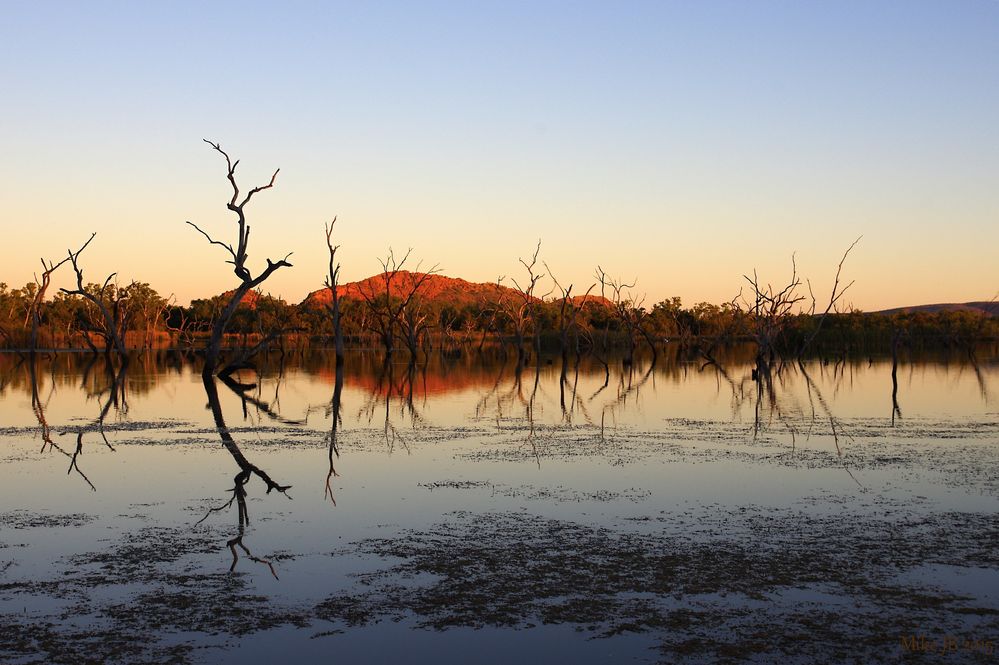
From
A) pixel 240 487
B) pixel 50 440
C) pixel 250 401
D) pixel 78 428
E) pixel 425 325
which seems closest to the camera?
pixel 240 487

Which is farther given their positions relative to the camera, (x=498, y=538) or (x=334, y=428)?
(x=334, y=428)

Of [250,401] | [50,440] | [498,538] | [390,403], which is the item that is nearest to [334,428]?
[50,440]

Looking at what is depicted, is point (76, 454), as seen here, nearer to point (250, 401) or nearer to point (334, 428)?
point (334, 428)

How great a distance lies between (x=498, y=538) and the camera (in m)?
8.04

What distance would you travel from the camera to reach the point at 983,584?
260 inches

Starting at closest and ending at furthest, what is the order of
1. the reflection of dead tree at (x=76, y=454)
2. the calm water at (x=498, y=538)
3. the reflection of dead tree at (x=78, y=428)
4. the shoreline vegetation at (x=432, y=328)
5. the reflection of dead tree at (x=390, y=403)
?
the calm water at (x=498, y=538) → the reflection of dead tree at (x=76, y=454) → the reflection of dead tree at (x=78, y=428) → the reflection of dead tree at (x=390, y=403) → the shoreline vegetation at (x=432, y=328)

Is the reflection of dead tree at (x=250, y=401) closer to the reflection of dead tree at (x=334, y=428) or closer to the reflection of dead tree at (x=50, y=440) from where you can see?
the reflection of dead tree at (x=334, y=428)

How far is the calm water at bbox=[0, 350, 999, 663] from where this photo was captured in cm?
564

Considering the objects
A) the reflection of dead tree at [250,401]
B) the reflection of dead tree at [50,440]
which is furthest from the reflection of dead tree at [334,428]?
the reflection of dead tree at [50,440]

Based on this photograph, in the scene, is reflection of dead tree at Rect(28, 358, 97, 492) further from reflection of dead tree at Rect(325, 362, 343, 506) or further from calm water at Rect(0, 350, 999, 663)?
reflection of dead tree at Rect(325, 362, 343, 506)

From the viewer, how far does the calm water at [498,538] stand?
5.64m

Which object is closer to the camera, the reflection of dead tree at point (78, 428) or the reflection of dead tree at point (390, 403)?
the reflection of dead tree at point (78, 428)

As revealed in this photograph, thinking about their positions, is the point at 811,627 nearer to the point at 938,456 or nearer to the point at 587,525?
the point at 587,525

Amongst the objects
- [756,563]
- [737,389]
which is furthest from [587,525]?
[737,389]
